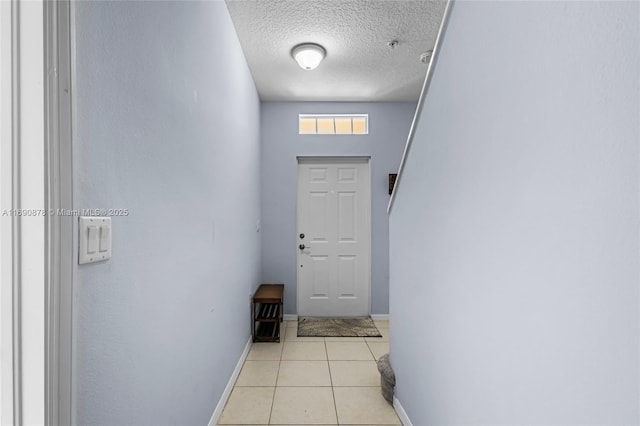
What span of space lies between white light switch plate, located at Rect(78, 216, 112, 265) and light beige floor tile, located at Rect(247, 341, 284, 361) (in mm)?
2179

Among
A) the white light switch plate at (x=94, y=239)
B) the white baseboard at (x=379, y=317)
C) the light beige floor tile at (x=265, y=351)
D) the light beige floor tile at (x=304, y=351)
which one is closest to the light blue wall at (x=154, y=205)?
the white light switch plate at (x=94, y=239)

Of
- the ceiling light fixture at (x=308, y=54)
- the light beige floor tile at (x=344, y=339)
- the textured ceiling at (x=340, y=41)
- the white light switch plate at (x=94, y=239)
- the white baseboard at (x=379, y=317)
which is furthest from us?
the white baseboard at (x=379, y=317)

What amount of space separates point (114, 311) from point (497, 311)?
3.72ft

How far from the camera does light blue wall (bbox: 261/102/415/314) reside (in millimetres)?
3803

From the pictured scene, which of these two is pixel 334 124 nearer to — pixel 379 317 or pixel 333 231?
pixel 333 231

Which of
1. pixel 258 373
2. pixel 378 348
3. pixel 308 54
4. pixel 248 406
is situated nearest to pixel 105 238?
pixel 248 406

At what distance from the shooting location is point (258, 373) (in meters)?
2.40

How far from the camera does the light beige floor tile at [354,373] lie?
2268 mm

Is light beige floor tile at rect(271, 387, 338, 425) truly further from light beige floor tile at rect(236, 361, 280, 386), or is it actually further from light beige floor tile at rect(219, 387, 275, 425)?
light beige floor tile at rect(236, 361, 280, 386)

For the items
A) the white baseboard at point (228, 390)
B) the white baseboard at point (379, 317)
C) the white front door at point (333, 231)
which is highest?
the white front door at point (333, 231)

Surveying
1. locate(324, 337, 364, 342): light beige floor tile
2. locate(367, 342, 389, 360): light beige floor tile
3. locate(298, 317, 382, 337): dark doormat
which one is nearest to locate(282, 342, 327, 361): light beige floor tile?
locate(324, 337, 364, 342): light beige floor tile

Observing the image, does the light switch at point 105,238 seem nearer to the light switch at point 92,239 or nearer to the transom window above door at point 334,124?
the light switch at point 92,239

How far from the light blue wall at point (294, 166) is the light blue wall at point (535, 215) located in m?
2.47

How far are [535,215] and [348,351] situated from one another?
2469mm
